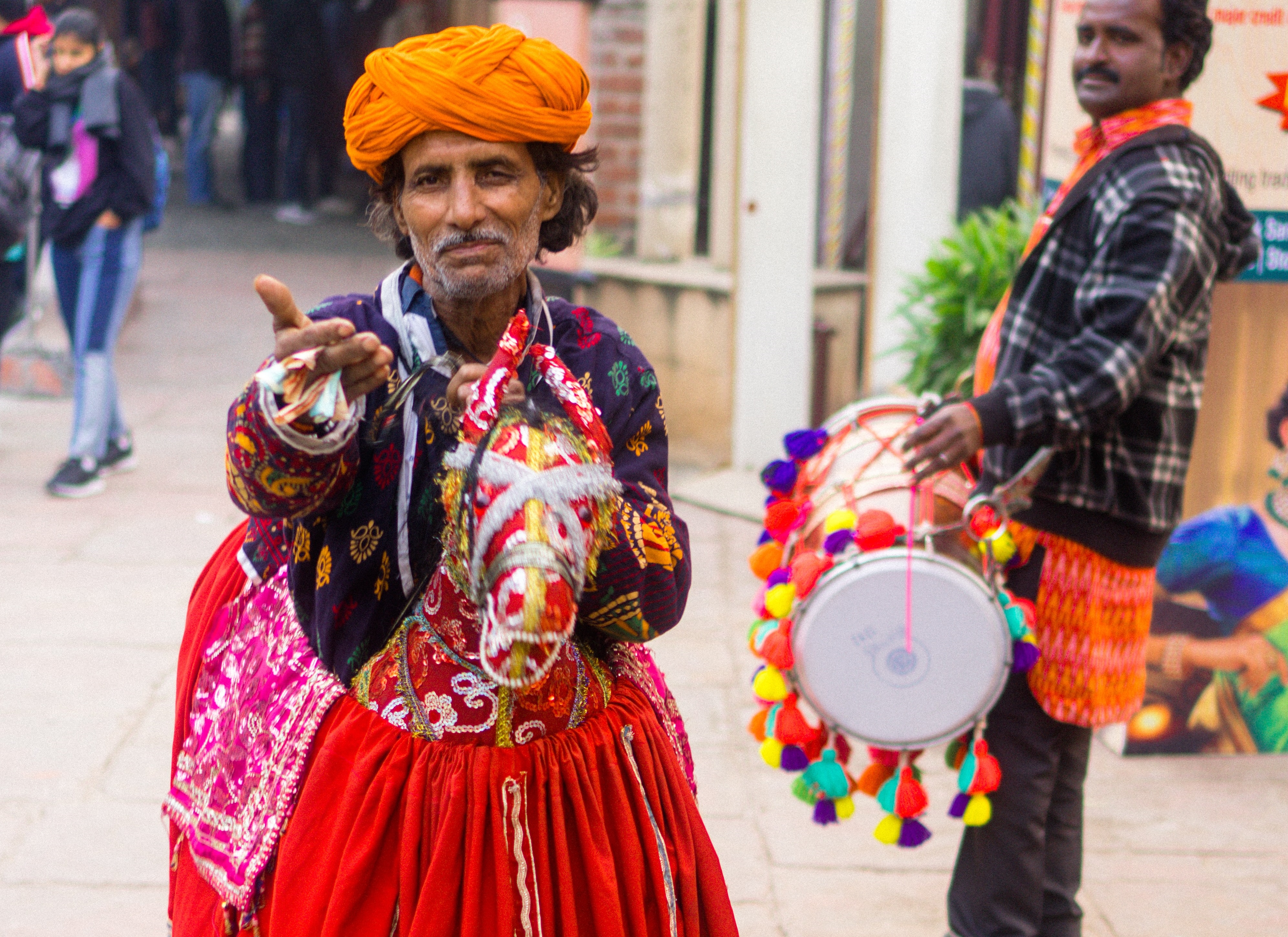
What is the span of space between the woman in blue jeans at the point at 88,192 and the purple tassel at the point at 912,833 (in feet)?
15.1

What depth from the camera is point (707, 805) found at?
3852 mm

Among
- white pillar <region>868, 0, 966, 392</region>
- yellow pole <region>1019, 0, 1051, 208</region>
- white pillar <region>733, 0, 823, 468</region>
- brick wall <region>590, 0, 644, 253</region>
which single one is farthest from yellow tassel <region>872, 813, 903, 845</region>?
brick wall <region>590, 0, 644, 253</region>

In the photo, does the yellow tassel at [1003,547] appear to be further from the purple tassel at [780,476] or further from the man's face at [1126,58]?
the man's face at [1126,58]

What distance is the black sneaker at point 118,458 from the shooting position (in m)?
6.73

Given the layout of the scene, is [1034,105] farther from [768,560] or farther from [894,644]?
[894,644]

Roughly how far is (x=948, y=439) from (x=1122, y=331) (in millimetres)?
365

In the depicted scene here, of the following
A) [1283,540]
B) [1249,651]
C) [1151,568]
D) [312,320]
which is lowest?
[1249,651]

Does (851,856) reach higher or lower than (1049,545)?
lower

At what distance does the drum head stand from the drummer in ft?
0.49

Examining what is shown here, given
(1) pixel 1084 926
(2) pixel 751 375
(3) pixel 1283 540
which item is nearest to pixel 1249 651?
(3) pixel 1283 540

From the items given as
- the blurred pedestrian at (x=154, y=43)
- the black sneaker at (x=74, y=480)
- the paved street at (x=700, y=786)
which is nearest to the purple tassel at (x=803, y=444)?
the paved street at (x=700, y=786)

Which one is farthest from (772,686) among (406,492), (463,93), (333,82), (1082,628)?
(333,82)

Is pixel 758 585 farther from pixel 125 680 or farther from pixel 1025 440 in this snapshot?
pixel 1025 440

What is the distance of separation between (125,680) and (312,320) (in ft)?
10.4
